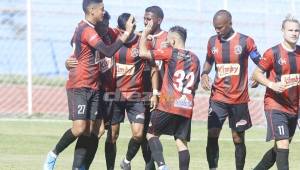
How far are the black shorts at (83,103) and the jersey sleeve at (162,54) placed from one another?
2.93 feet

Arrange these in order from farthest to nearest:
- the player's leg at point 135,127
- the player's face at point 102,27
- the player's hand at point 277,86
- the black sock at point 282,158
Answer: the player's leg at point 135,127 → the player's face at point 102,27 → the black sock at point 282,158 → the player's hand at point 277,86

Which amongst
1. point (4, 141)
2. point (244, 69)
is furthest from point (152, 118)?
point (4, 141)

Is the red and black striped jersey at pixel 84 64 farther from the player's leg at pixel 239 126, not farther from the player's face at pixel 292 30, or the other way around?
the player's face at pixel 292 30

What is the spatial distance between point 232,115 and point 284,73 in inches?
68.0

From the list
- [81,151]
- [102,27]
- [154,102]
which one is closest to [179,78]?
[154,102]

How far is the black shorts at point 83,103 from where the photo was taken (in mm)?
13031

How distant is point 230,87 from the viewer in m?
14.3

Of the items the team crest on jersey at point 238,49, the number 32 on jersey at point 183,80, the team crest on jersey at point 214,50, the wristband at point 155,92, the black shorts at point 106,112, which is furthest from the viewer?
the team crest on jersey at point 214,50

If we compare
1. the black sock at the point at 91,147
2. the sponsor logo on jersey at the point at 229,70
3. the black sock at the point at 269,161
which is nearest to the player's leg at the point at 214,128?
the sponsor logo on jersey at the point at 229,70

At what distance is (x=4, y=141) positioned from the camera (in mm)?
18734

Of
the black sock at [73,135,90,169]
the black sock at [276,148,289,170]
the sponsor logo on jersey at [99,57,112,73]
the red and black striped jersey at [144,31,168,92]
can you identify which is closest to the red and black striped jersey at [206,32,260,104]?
the red and black striped jersey at [144,31,168,92]

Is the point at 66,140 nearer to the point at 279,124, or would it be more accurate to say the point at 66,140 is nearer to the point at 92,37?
the point at 92,37

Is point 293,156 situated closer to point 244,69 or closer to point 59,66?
point 244,69

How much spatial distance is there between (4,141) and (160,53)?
6.35 metres
